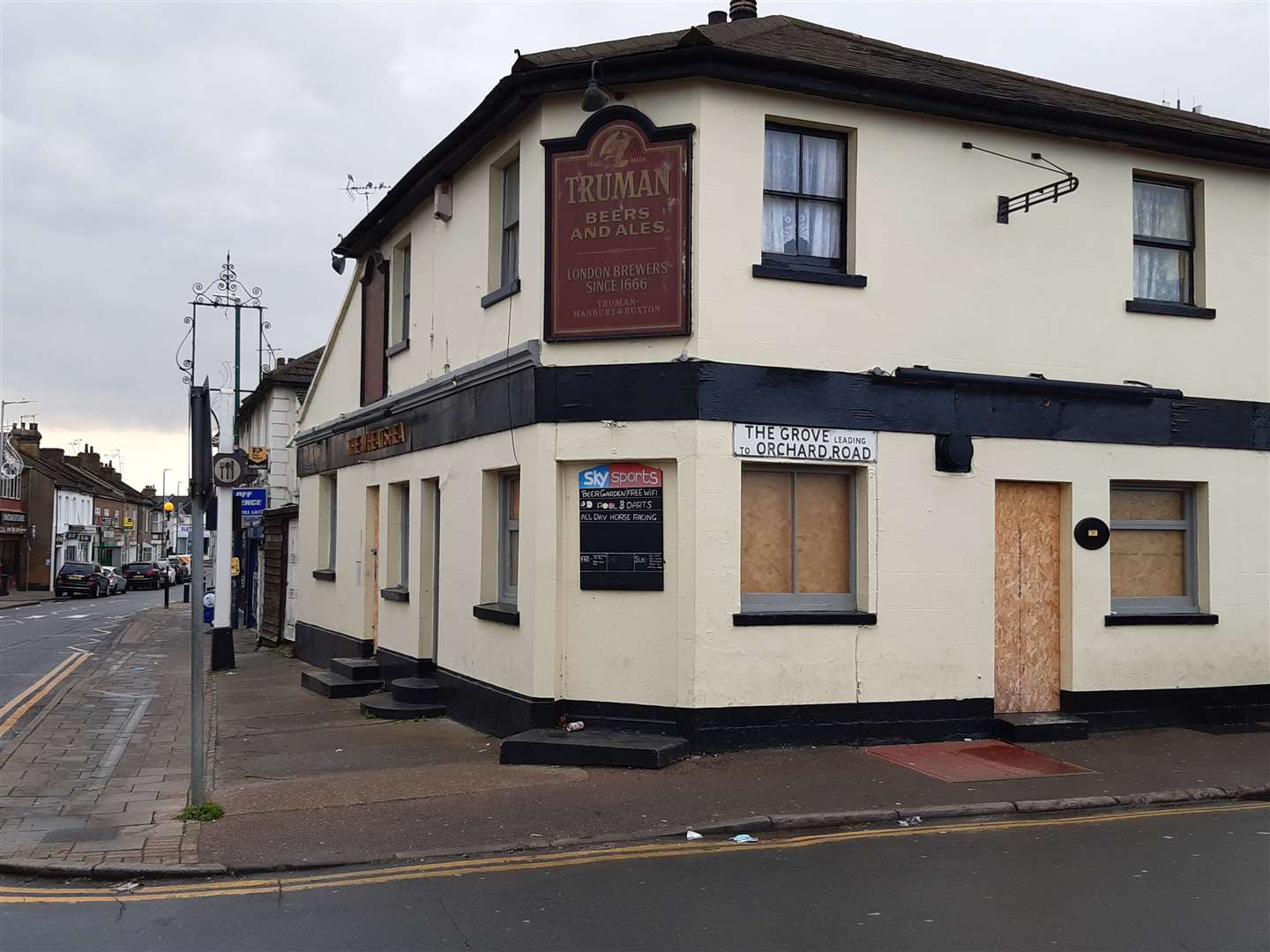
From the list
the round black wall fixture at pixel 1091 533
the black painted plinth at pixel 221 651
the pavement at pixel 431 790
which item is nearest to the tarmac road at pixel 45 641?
the black painted plinth at pixel 221 651

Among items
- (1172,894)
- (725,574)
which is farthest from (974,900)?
(725,574)

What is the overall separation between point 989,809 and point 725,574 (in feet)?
10.2

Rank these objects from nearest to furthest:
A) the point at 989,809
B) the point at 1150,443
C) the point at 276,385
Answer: the point at 989,809
the point at 1150,443
the point at 276,385

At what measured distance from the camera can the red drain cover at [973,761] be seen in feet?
31.5

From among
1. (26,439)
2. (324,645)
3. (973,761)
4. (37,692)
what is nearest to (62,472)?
(26,439)

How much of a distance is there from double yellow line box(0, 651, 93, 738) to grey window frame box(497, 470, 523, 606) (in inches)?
229

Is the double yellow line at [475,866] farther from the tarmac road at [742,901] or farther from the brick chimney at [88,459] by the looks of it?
the brick chimney at [88,459]

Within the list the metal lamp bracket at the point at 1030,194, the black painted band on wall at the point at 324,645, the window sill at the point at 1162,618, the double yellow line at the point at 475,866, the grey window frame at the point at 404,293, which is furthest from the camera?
the black painted band on wall at the point at 324,645

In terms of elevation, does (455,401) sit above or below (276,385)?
below

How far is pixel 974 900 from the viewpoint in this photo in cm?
632

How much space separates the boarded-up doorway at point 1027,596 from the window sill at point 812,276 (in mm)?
2681

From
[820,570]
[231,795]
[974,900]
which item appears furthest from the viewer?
[820,570]

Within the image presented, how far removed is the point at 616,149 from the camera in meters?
10.7

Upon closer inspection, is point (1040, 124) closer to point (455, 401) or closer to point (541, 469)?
point (541, 469)
